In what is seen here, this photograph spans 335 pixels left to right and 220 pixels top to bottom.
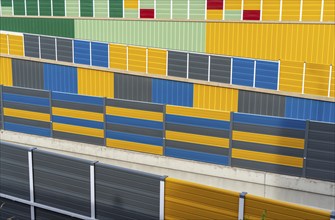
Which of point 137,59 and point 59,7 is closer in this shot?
point 137,59

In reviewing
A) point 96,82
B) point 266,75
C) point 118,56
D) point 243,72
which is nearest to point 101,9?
point 118,56

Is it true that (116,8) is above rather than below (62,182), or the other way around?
above

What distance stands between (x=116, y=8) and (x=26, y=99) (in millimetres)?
10065

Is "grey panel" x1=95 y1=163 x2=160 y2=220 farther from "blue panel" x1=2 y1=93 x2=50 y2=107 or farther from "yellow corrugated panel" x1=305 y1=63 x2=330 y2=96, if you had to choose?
"yellow corrugated panel" x1=305 y1=63 x2=330 y2=96

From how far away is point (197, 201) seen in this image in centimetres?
818

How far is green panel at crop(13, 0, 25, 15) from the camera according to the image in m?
26.5

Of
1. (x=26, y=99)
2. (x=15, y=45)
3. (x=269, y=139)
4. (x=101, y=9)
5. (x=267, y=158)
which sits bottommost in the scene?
(x=267, y=158)

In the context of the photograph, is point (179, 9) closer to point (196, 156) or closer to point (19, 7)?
point (19, 7)

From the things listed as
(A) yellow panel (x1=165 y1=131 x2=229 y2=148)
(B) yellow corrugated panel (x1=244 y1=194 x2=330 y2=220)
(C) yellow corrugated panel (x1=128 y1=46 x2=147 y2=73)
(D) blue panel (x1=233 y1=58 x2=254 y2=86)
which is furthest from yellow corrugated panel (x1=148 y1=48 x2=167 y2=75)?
(B) yellow corrugated panel (x1=244 y1=194 x2=330 y2=220)

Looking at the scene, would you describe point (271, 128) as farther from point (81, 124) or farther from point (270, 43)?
point (270, 43)

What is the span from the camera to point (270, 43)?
19578 mm

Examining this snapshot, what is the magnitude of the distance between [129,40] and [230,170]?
12389mm

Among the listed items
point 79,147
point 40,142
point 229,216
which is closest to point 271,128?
point 229,216

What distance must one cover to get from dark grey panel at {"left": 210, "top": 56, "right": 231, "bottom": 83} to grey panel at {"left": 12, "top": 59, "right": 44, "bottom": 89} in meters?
6.37
